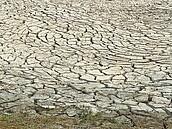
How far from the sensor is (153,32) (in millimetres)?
8477

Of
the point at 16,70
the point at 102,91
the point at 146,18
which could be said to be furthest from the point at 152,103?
the point at 146,18

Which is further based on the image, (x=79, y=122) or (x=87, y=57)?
(x=87, y=57)

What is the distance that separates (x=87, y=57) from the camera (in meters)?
7.18

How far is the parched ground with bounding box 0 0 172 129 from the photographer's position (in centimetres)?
543

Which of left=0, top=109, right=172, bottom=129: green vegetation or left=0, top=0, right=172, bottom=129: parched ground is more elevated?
left=0, top=0, right=172, bottom=129: parched ground

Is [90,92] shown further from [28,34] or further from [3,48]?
[28,34]

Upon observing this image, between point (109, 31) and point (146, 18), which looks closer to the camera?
point (109, 31)

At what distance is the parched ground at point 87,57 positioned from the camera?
543cm

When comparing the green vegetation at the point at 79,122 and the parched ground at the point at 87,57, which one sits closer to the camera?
the green vegetation at the point at 79,122

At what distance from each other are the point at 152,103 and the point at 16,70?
224cm

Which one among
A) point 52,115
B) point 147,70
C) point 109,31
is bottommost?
point 52,115

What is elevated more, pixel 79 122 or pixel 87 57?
pixel 87 57

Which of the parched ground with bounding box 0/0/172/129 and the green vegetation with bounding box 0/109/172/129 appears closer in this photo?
the green vegetation with bounding box 0/109/172/129

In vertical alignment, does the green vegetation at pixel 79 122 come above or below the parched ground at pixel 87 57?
below
